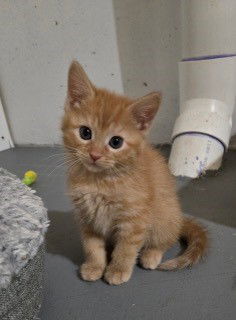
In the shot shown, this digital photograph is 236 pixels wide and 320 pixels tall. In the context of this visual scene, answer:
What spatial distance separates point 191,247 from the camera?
3.26 ft

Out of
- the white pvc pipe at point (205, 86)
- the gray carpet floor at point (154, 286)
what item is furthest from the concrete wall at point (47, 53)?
the gray carpet floor at point (154, 286)

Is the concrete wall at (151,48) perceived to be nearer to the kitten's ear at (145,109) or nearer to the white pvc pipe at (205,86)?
the white pvc pipe at (205,86)

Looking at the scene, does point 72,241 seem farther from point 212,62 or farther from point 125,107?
point 212,62

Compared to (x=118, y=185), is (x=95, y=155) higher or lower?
higher

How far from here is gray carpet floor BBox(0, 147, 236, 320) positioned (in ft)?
2.81

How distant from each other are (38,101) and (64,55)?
12.7 inches

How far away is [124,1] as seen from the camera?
1642mm

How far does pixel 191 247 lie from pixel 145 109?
1.39ft

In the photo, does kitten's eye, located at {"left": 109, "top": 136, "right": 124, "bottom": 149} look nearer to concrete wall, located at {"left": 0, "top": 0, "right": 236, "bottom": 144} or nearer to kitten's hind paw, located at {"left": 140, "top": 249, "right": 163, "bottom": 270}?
kitten's hind paw, located at {"left": 140, "top": 249, "right": 163, "bottom": 270}

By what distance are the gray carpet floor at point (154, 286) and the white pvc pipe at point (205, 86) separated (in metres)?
0.26

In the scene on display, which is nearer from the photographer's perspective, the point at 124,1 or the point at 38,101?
the point at 124,1

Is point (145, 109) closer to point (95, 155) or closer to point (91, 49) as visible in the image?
point (95, 155)

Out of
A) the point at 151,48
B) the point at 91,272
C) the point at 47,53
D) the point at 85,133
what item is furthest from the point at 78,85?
the point at 47,53

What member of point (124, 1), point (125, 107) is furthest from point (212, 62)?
point (125, 107)
